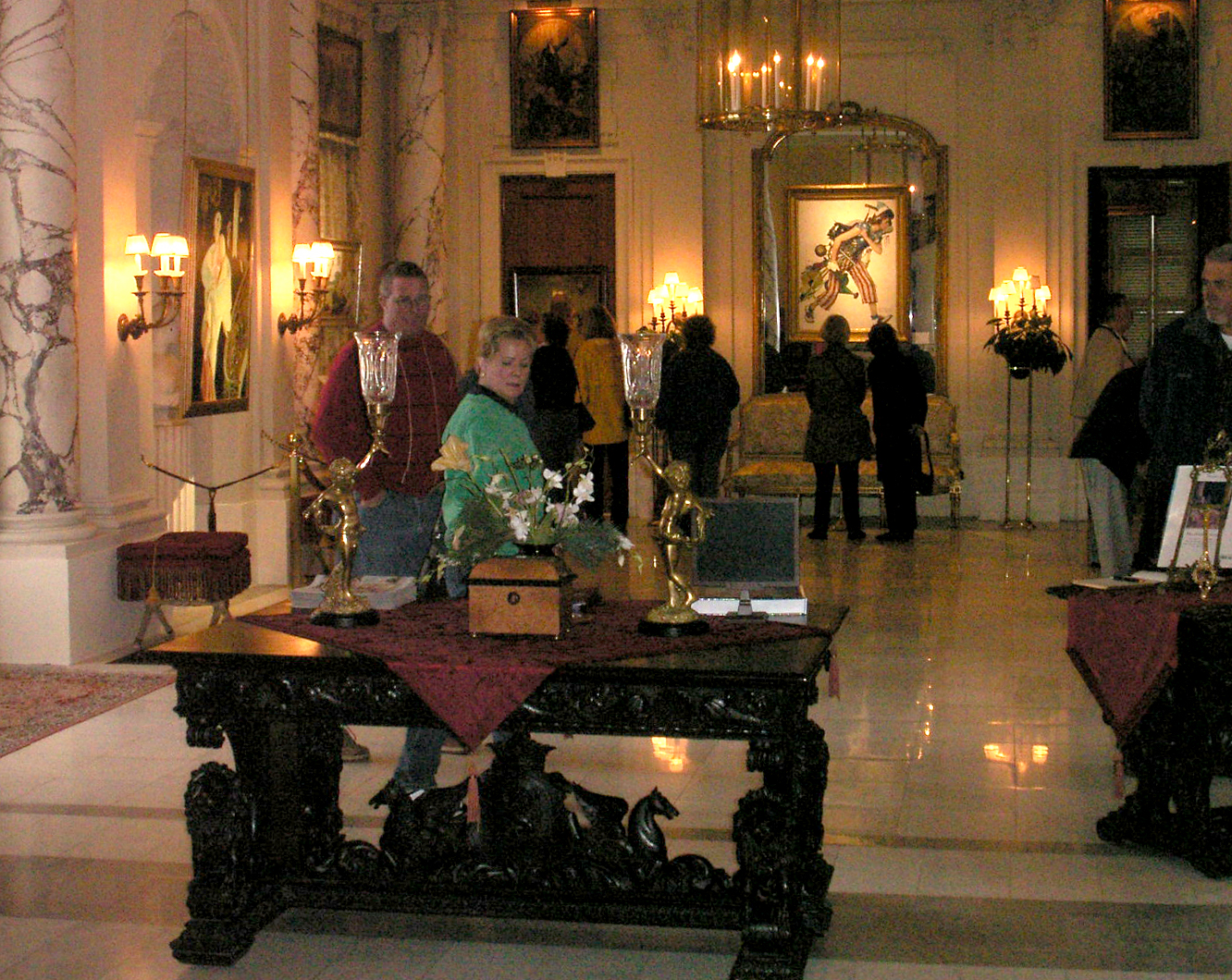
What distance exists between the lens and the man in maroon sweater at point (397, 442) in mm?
5395

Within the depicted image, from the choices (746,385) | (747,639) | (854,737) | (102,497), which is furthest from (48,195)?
(746,385)

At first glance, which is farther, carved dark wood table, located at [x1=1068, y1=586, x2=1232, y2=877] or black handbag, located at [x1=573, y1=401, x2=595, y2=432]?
black handbag, located at [x1=573, y1=401, x2=595, y2=432]

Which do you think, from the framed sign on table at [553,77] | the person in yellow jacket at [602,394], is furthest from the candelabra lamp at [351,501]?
the framed sign on table at [553,77]

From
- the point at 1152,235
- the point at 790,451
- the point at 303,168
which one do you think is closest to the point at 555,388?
the point at 303,168

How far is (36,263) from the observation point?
794 cm

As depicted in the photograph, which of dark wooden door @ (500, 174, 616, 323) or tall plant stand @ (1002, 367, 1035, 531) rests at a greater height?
dark wooden door @ (500, 174, 616, 323)

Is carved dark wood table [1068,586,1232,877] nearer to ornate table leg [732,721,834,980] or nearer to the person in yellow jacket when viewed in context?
ornate table leg [732,721,834,980]

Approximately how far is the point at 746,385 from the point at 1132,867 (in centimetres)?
1051

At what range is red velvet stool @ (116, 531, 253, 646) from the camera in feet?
27.4

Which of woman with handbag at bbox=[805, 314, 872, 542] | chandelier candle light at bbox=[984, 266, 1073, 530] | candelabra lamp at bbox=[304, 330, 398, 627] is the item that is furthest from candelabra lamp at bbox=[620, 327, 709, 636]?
chandelier candle light at bbox=[984, 266, 1073, 530]

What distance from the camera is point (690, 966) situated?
406 cm

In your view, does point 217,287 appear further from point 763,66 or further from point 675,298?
point 675,298

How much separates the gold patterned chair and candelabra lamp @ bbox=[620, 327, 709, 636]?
9659mm

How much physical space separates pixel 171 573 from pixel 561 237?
7.36 metres
